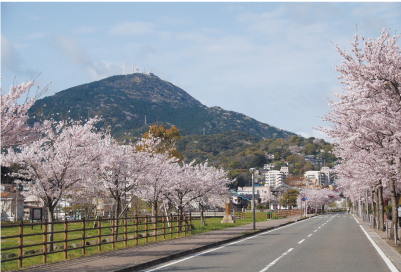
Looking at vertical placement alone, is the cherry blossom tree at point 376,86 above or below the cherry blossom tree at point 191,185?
above

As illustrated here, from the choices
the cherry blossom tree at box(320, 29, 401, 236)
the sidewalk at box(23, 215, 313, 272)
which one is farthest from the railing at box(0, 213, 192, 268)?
the cherry blossom tree at box(320, 29, 401, 236)

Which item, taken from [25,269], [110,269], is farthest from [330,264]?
[25,269]

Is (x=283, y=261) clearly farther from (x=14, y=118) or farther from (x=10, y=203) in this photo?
(x=10, y=203)

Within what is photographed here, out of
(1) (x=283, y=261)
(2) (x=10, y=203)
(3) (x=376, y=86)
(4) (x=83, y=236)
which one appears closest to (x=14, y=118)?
(4) (x=83, y=236)

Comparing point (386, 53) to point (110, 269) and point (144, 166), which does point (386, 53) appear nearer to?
point (110, 269)

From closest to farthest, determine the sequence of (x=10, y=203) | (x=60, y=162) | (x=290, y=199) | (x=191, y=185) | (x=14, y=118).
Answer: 1. (x=14, y=118)
2. (x=60, y=162)
3. (x=191, y=185)
4. (x=10, y=203)
5. (x=290, y=199)

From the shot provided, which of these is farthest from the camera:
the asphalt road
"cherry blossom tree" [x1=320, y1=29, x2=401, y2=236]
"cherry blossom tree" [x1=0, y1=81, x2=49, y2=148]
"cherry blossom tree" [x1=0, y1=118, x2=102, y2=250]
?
"cherry blossom tree" [x1=0, y1=118, x2=102, y2=250]

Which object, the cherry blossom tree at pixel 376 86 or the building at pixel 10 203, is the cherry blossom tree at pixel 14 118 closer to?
the cherry blossom tree at pixel 376 86

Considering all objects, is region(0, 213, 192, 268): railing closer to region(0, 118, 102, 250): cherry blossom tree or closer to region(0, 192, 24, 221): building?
region(0, 118, 102, 250): cherry blossom tree

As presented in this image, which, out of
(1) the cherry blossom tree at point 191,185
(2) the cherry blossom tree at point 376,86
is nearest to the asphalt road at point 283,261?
(2) the cherry blossom tree at point 376,86

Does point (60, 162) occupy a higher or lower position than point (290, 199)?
higher

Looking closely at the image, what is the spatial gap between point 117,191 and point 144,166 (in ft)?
8.02

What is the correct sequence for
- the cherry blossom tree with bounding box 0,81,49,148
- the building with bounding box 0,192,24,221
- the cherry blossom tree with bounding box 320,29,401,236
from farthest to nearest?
the building with bounding box 0,192,24,221 → the cherry blossom tree with bounding box 320,29,401,236 → the cherry blossom tree with bounding box 0,81,49,148

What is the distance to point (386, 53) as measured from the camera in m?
12.2
